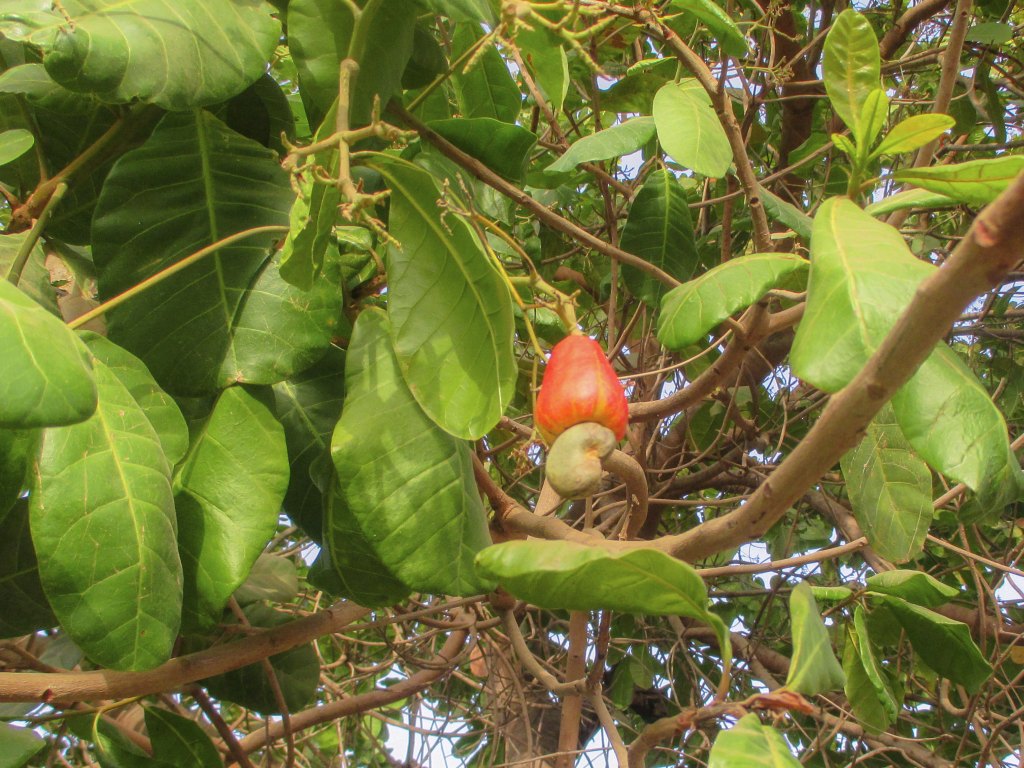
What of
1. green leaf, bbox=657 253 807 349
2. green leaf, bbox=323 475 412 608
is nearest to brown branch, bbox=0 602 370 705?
green leaf, bbox=323 475 412 608

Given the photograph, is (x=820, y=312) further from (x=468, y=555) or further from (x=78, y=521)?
(x=78, y=521)

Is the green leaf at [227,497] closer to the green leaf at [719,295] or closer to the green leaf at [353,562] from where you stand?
the green leaf at [353,562]

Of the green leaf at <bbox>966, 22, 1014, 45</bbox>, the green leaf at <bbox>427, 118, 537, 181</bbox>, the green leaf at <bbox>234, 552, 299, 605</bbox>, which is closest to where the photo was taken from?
the green leaf at <bbox>427, 118, 537, 181</bbox>

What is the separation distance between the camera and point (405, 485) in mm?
818

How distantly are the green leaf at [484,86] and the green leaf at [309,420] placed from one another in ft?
1.38

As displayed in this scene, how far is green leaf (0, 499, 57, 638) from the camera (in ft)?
3.12

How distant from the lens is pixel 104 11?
0.77 metres

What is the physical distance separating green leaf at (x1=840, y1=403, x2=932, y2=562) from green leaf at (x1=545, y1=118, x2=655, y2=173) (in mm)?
478

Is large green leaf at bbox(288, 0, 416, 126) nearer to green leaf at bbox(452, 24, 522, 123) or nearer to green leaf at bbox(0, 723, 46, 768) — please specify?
green leaf at bbox(452, 24, 522, 123)

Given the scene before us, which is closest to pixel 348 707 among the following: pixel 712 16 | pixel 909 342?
pixel 712 16

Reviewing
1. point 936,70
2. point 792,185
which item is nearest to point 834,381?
point 792,185

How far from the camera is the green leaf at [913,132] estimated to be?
0.78 metres

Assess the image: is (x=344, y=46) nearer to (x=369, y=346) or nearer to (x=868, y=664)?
(x=369, y=346)

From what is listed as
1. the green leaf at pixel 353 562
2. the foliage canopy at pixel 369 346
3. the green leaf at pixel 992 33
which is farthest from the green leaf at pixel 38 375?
the green leaf at pixel 992 33
